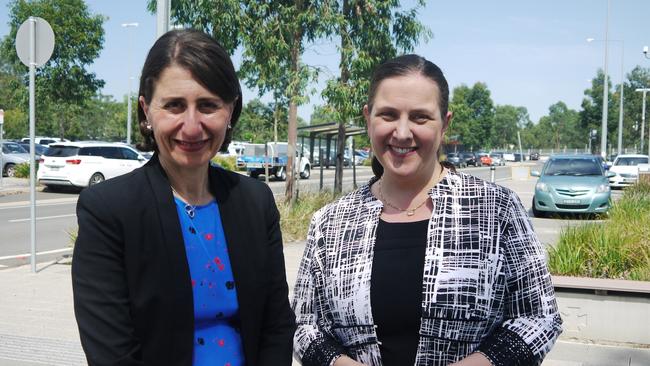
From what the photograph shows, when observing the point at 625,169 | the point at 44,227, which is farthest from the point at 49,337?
the point at 625,169

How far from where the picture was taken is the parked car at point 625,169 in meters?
28.6

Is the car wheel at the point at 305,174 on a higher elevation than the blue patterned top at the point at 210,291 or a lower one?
lower

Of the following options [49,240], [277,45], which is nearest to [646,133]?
[277,45]

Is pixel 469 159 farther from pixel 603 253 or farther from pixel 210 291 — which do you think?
pixel 210 291

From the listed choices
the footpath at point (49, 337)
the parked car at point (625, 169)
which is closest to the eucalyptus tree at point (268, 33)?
the footpath at point (49, 337)

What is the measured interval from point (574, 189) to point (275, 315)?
1535 centimetres

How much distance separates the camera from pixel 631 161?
3042cm

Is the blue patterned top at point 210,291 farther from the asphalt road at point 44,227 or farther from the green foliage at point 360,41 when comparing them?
the green foliage at point 360,41

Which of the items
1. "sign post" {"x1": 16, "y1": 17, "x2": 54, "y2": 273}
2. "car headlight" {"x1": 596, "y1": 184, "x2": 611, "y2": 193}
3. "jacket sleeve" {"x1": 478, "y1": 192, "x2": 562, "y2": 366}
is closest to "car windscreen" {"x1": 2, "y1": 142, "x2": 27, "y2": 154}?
"sign post" {"x1": 16, "y1": 17, "x2": 54, "y2": 273}

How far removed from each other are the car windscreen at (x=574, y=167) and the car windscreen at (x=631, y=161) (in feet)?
47.0

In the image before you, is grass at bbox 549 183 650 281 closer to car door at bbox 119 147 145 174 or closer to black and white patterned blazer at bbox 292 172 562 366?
black and white patterned blazer at bbox 292 172 562 366

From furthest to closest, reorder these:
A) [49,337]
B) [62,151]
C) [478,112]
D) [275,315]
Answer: [478,112] → [62,151] → [49,337] → [275,315]

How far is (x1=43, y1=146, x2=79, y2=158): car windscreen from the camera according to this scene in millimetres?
22047

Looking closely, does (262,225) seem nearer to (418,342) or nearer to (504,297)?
(418,342)
